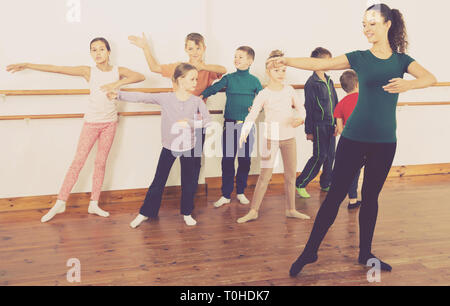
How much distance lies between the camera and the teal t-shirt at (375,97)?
6.90 feet

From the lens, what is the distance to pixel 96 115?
10.9 feet

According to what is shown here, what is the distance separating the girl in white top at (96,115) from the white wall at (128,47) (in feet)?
0.50

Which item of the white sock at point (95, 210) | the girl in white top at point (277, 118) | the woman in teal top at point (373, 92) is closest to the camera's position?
the woman in teal top at point (373, 92)

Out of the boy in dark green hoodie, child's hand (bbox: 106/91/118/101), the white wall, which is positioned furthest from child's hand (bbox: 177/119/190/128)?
the boy in dark green hoodie

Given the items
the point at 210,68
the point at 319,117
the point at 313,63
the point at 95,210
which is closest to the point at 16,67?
the point at 95,210

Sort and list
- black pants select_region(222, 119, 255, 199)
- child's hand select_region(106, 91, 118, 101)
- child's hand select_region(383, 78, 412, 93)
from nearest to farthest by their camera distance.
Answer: child's hand select_region(383, 78, 412, 93)
child's hand select_region(106, 91, 118, 101)
black pants select_region(222, 119, 255, 199)

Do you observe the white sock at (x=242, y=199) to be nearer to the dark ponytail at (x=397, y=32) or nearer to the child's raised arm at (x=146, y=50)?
the child's raised arm at (x=146, y=50)

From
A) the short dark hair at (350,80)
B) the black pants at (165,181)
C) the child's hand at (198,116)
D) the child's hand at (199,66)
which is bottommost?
the black pants at (165,181)

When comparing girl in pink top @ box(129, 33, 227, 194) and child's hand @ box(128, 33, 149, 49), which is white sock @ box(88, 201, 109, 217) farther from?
child's hand @ box(128, 33, 149, 49)

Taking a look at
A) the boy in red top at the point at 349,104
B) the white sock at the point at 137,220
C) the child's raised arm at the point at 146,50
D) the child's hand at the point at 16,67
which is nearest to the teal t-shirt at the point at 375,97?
the boy in red top at the point at 349,104

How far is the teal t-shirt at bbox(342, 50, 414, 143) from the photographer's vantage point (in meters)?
2.10

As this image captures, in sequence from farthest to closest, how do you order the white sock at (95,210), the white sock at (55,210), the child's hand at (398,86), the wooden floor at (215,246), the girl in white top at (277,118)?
the white sock at (95,210), the white sock at (55,210), the girl in white top at (277,118), the wooden floor at (215,246), the child's hand at (398,86)

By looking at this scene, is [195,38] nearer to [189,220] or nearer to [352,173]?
[189,220]

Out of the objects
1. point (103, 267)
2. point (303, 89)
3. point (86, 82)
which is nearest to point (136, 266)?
point (103, 267)
